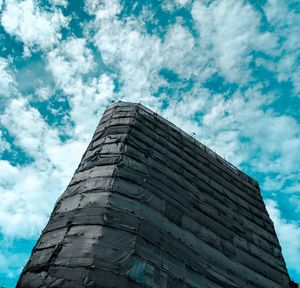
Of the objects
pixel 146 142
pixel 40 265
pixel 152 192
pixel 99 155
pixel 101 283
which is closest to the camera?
pixel 101 283

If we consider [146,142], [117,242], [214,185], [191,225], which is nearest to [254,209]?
[214,185]

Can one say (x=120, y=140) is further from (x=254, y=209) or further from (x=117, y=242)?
(x=254, y=209)

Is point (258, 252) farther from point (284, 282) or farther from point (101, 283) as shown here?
point (101, 283)

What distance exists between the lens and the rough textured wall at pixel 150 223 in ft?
18.0

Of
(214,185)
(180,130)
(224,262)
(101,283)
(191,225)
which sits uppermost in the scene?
(180,130)

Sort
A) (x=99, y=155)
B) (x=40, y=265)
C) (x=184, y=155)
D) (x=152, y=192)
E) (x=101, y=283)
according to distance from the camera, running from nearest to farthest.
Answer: (x=101, y=283)
(x=40, y=265)
(x=152, y=192)
(x=99, y=155)
(x=184, y=155)

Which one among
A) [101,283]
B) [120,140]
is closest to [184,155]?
[120,140]

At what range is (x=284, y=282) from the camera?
919 cm

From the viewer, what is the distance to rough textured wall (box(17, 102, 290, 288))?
216 inches

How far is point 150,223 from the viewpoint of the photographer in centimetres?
667

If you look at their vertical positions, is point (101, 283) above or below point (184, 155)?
below

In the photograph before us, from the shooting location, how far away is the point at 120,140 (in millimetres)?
8492

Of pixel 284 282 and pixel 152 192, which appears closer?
pixel 152 192

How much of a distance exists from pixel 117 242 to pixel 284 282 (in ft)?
21.6
